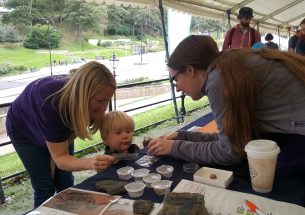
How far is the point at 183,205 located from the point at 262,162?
14.0 inches

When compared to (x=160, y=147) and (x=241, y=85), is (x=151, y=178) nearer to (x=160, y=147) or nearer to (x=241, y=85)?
(x=160, y=147)

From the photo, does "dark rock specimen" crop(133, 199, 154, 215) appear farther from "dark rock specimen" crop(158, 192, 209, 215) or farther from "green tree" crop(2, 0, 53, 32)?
"green tree" crop(2, 0, 53, 32)

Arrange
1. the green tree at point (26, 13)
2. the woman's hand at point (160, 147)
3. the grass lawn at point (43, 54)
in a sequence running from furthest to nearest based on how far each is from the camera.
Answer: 1. the grass lawn at point (43, 54)
2. the green tree at point (26, 13)
3. the woman's hand at point (160, 147)

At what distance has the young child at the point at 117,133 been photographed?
1.69 m

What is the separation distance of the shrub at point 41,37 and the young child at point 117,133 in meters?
2.11

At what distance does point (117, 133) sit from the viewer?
170 centimetres

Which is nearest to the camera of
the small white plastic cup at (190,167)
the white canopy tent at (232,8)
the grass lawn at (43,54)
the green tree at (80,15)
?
the small white plastic cup at (190,167)

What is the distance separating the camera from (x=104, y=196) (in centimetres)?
110

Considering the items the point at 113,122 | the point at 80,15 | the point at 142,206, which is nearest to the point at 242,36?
the point at 80,15

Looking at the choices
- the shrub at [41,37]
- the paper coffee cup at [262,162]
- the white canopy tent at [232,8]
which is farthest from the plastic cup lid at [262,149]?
the shrub at [41,37]

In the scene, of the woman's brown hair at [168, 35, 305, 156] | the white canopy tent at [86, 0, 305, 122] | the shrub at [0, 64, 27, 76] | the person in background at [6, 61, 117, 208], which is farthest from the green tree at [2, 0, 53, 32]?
the woman's brown hair at [168, 35, 305, 156]

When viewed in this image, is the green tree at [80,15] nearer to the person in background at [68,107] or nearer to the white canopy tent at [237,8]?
the white canopy tent at [237,8]

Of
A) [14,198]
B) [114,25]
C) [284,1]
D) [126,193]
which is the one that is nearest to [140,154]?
[126,193]

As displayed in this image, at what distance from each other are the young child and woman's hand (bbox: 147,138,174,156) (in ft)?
0.68
